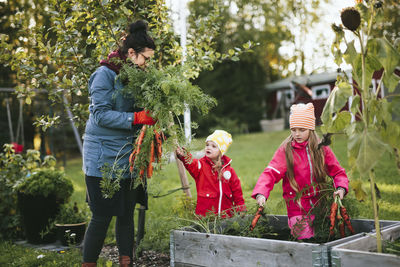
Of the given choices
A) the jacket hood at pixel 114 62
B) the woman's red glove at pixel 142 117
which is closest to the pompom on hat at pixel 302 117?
the woman's red glove at pixel 142 117

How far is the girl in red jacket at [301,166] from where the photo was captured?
309cm

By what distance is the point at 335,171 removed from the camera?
10.0 feet

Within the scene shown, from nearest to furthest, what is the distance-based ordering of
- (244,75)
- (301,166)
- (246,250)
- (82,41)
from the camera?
(246,250), (301,166), (82,41), (244,75)

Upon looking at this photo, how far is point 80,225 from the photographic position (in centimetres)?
482

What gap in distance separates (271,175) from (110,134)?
123 centimetres

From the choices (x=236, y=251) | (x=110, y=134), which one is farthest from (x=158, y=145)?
(x=236, y=251)

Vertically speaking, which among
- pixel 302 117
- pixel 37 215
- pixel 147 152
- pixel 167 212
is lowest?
pixel 167 212

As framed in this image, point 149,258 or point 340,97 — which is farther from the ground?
point 340,97

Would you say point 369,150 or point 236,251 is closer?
point 369,150

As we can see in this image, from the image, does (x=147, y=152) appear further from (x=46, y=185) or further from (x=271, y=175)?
(x=46, y=185)

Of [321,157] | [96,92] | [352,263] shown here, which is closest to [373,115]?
[352,263]

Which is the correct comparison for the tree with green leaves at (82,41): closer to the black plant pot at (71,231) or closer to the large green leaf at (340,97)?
the black plant pot at (71,231)

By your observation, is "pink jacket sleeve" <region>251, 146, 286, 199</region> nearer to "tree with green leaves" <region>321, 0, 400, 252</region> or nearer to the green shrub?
"tree with green leaves" <region>321, 0, 400, 252</region>

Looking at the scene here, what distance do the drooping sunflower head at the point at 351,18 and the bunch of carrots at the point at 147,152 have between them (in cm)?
150
